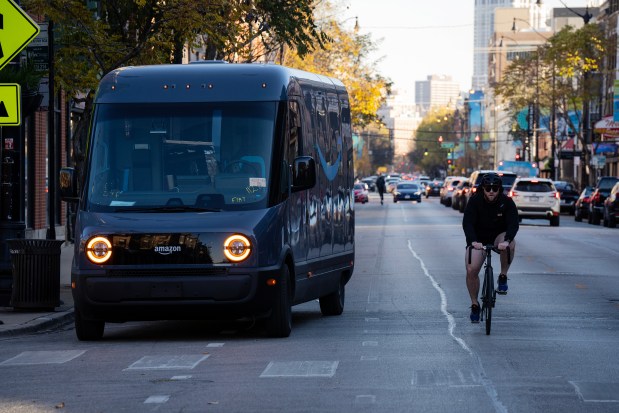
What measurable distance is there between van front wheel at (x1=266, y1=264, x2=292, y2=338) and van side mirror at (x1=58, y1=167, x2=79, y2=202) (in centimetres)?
233

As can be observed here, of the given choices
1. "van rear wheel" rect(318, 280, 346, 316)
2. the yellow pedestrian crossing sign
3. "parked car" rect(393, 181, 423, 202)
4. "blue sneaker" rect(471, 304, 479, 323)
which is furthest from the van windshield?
"parked car" rect(393, 181, 423, 202)

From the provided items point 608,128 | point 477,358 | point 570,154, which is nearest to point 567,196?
point 608,128

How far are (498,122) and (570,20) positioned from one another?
16.7m

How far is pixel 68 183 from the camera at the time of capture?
14469 millimetres

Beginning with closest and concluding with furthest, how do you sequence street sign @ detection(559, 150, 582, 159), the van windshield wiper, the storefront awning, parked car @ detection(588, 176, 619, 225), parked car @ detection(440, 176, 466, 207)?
the van windshield wiper
parked car @ detection(588, 176, 619, 225)
the storefront awning
parked car @ detection(440, 176, 466, 207)
street sign @ detection(559, 150, 582, 159)

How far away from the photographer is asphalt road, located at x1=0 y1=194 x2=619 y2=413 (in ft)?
32.6

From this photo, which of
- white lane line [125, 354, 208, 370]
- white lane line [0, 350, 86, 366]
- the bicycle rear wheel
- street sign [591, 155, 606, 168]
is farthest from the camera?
street sign [591, 155, 606, 168]

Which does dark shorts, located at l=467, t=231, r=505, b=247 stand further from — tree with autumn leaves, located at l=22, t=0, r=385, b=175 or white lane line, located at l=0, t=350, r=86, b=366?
tree with autumn leaves, located at l=22, t=0, r=385, b=175

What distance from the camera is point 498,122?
634ft

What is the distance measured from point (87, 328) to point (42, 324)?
6.28 feet

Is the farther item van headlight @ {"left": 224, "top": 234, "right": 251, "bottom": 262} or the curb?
the curb

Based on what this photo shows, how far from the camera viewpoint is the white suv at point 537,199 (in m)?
50.7

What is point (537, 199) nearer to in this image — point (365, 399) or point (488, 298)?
point (488, 298)

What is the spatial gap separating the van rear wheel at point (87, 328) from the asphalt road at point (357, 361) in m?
0.12
